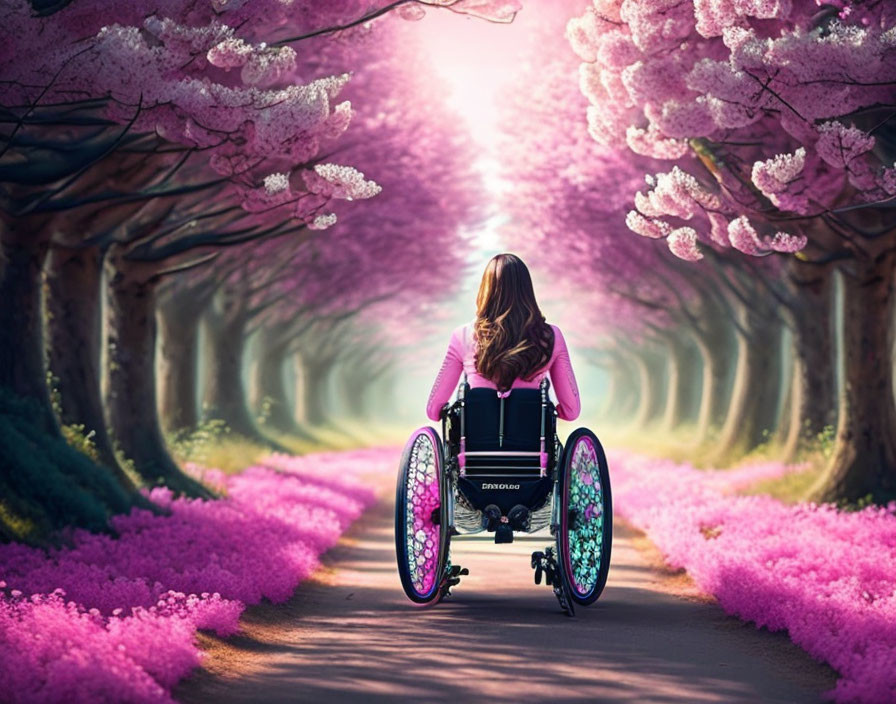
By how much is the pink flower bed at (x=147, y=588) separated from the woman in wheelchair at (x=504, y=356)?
7.30ft

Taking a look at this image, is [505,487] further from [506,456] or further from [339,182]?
[339,182]

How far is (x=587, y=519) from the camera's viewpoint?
10.2 meters

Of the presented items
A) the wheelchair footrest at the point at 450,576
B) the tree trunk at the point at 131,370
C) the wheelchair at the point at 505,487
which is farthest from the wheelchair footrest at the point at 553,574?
the tree trunk at the point at 131,370

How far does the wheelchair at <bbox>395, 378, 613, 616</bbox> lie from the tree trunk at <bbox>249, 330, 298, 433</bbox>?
33.4m

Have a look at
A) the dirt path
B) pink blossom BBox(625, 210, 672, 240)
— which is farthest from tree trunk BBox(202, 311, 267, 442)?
the dirt path

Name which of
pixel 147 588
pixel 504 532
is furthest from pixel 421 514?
pixel 147 588

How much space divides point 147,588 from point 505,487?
2897 millimetres

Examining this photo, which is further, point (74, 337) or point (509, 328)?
point (74, 337)

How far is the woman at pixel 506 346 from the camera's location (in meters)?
10.0

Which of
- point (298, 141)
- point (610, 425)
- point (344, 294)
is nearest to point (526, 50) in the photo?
point (344, 294)

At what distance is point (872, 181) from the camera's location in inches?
546

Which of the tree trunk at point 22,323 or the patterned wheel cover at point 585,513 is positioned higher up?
the tree trunk at point 22,323

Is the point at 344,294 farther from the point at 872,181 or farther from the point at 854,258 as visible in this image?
the point at 872,181

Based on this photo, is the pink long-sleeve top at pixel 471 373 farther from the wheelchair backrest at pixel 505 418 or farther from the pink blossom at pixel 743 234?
the pink blossom at pixel 743 234
